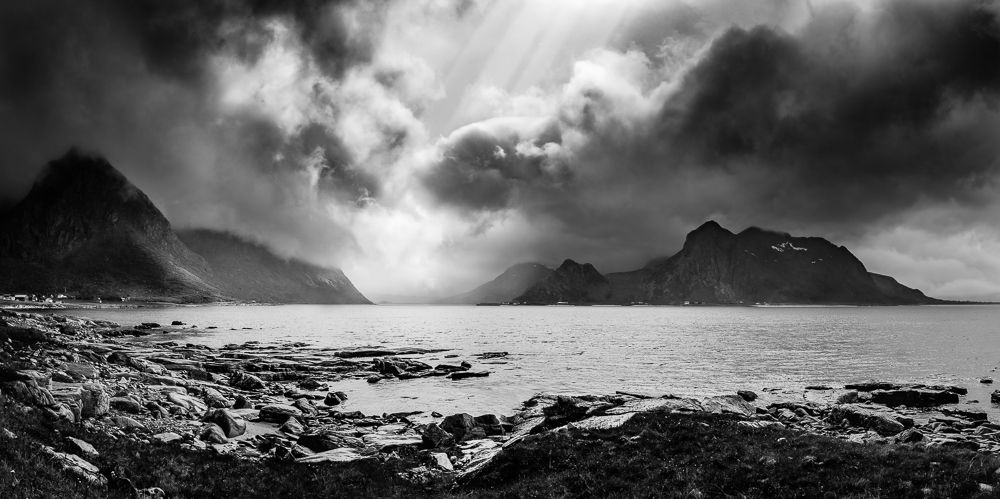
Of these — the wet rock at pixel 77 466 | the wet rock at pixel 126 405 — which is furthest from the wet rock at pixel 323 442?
the wet rock at pixel 77 466

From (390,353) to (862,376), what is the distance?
60096 mm

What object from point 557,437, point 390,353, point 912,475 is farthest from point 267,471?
point 390,353

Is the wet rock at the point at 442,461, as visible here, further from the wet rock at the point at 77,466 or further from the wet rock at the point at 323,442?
the wet rock at the point at 77,466

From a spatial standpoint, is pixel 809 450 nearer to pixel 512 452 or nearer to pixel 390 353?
pixel 512 452

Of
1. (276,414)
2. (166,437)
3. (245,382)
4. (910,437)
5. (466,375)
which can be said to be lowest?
(466,375)

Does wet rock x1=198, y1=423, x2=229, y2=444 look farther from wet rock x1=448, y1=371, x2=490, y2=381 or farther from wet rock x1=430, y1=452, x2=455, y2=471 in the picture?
wet rock x1=448, y1=371, x2=490, y2=381

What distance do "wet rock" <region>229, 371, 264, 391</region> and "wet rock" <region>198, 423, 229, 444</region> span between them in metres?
20.9

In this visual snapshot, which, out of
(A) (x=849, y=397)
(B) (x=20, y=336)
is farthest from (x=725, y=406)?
(B) (x=20, y=336)

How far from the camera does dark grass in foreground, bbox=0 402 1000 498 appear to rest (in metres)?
14.6

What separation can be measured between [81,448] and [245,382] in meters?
30.6

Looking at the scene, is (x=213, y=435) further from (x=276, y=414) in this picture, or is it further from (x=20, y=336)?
(x=20, y=336)

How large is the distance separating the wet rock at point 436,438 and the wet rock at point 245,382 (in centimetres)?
2385

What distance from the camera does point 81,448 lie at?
16781 millimetres

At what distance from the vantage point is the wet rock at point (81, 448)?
54.3 ft
